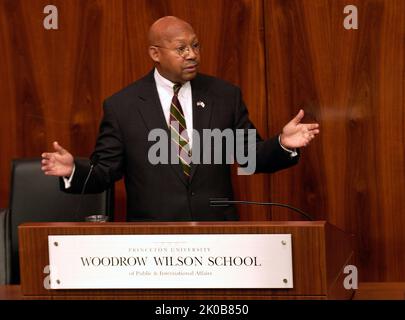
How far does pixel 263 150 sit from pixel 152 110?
1.85 feet

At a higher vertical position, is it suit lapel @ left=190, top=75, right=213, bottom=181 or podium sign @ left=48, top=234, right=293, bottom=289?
suit lapel @ left=190, top=75, right=213, bottom=181

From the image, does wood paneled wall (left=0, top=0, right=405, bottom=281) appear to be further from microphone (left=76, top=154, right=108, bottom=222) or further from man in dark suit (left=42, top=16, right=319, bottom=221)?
microphone (left=76, top=154, right=108, bottom=222)

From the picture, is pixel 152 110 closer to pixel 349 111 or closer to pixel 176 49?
pixel 176 49

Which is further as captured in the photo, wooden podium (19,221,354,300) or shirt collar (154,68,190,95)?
shirt collar (154,68,190,95)

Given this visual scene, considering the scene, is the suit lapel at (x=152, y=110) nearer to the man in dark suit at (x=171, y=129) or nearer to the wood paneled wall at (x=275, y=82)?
the man in dark suit at (x=171, y=129)

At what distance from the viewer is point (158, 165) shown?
3.97 meters

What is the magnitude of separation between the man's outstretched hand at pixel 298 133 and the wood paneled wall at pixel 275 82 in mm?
1244

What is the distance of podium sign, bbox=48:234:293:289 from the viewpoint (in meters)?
2.50

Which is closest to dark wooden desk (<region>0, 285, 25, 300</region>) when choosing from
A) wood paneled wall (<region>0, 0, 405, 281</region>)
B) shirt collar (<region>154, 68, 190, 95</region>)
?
shirt collar (<region>154, 68, 190, 95</region>)
